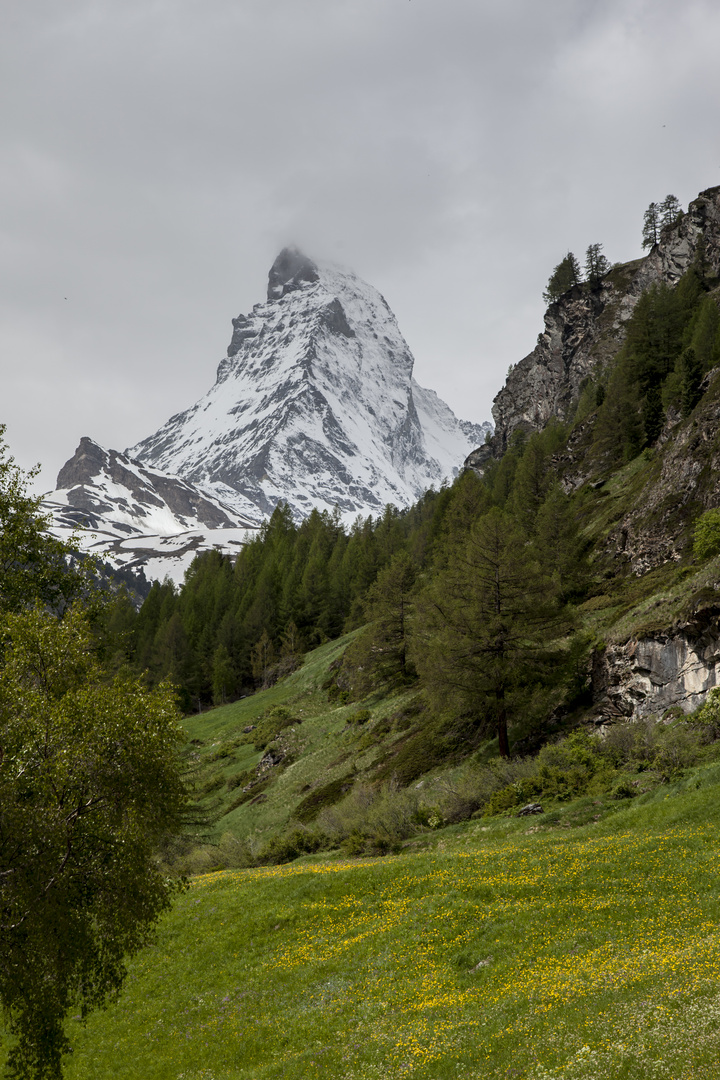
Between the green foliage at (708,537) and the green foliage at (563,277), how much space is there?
120 metres

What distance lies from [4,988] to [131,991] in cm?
1022

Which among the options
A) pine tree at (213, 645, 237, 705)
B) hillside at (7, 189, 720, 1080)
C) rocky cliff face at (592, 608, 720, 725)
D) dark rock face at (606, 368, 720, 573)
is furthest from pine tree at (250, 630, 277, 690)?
rocky cliff face at (592, 608, 720, 725)

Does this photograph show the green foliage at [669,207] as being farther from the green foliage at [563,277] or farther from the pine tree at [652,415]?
the pine tree at [652,415]

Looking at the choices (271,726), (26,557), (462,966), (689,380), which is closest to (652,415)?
(689,380)

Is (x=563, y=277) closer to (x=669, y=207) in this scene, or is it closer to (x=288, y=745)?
(x=669, y=207)

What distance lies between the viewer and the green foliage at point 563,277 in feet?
452

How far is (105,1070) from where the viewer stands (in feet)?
48.8

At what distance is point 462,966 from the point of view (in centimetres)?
1437

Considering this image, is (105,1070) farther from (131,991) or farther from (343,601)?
(343,601)

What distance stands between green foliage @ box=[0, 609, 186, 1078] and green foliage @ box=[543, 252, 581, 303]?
147221mm

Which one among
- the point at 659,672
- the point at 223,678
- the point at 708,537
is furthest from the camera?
the point at 223,678

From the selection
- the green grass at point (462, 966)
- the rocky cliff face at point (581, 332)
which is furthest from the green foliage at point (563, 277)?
the green grass at point (462, 966)

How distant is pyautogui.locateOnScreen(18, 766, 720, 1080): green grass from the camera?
33.4ft

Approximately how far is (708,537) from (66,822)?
109 feet
